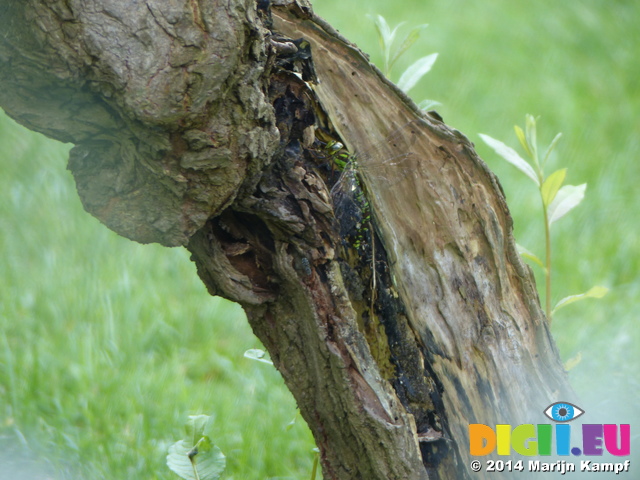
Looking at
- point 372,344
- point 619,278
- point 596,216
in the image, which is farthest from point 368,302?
point 596,216

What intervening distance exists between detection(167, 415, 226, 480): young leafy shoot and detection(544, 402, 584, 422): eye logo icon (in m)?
0.78

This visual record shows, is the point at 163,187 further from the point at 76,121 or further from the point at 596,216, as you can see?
the point at 596,216

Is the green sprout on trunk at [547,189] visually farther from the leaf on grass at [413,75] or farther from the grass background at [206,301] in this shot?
the grass background at [206,301]

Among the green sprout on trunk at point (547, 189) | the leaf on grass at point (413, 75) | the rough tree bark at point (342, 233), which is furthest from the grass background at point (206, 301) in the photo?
the leaf on grass at point (413, 75)

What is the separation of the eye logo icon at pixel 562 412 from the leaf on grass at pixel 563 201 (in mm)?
482

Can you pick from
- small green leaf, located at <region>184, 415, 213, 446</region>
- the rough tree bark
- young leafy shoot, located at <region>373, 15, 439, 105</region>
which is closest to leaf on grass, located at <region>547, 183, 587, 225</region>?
the rough tree bark

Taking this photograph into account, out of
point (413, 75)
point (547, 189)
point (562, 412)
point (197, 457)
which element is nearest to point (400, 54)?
point (413, 75)

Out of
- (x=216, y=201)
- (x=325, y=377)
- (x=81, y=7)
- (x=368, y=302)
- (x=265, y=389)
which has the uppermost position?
(x=81, y=7)

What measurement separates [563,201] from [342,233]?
702mm

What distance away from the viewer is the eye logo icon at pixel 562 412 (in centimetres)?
152

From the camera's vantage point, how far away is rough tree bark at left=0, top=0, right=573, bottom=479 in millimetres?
1158

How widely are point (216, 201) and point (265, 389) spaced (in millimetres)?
1633

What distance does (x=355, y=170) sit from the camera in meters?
1.36

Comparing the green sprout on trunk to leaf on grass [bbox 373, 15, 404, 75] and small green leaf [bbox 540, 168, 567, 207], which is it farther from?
leaf on grass [bbox 373, 15, 404, 75]
